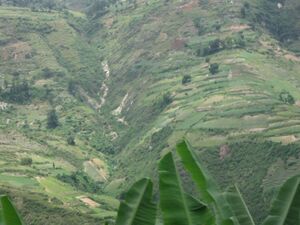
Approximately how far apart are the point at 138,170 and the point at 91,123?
19070mm

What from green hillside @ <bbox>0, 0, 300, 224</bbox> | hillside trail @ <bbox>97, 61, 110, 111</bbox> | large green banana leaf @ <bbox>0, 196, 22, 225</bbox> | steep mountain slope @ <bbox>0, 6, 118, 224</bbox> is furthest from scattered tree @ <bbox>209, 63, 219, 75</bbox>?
large green banana leaf @ <bbox>0, 196, 22, 225</bbox>

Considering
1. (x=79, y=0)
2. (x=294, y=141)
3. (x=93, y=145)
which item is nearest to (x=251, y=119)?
(x=294, y=141)

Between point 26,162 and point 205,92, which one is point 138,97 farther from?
point 26,162

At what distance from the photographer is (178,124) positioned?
6269 cm

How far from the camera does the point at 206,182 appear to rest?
4.20 m

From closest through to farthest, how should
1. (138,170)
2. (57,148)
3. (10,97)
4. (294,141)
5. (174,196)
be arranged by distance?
1. (174,196)
2. (294,141)
3. (138,170)
4. (57,148)
5. (10,97)

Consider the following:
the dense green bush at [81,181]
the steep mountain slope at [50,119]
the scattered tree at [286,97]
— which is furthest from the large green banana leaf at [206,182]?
the scattered tree at [286,97]

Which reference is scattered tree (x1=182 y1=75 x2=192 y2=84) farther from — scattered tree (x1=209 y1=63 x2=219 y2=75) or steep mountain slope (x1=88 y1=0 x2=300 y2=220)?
A: scattered tree (x1=209 y1=63 x2=219 y2=75)

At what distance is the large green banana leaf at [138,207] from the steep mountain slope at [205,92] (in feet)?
131

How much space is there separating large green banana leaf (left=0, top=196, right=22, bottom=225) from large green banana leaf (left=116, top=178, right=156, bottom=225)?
2.05 feet

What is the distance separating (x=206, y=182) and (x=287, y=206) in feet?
1.89

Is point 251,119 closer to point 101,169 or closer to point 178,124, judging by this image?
point 178,124

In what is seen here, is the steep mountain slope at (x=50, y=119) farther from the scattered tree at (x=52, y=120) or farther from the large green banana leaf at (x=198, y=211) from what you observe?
the large green banana leaf at (x=198, y=211)

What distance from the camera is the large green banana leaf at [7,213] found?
366 cm
